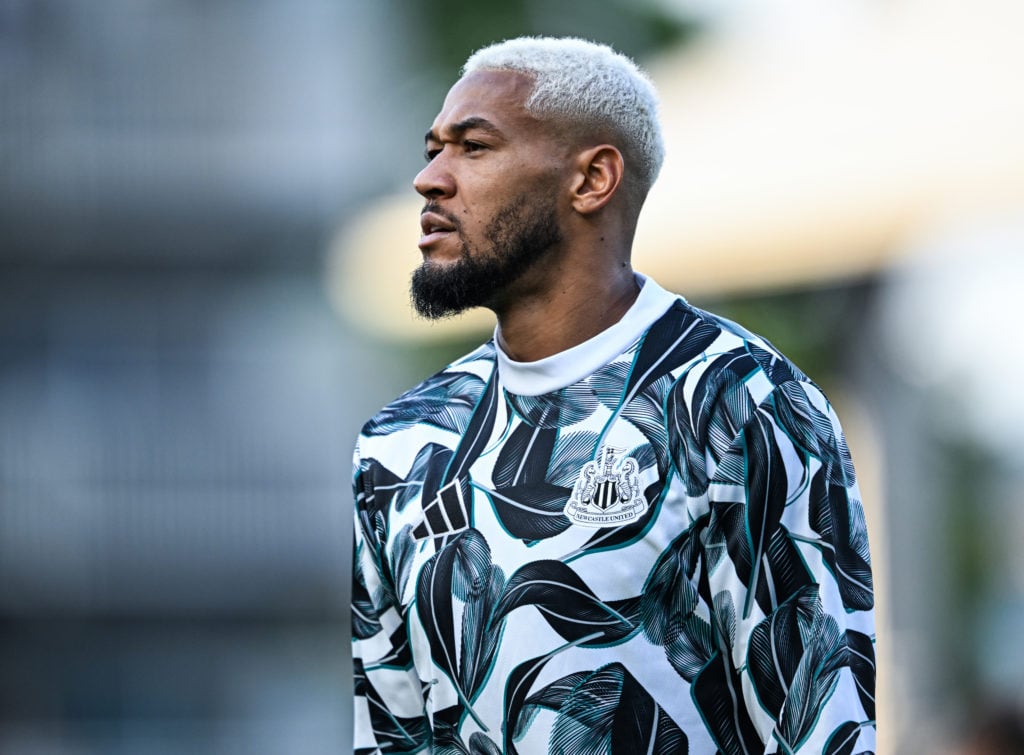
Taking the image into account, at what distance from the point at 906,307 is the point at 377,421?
20.9ft

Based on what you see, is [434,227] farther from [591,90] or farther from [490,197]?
[591,90]

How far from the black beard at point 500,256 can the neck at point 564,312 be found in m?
0.06

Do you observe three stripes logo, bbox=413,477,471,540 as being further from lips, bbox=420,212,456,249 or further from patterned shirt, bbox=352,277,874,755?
lips, bbox=420,212,456,249

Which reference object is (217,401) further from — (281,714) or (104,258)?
(281,714)

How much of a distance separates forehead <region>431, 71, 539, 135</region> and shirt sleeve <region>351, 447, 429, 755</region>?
0.73m

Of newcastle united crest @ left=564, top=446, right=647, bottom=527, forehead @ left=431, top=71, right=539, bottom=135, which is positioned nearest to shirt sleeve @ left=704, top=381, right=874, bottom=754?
newcastle united crest @ left=564, top=446, right=647, bottom=527

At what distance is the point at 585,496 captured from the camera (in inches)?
115

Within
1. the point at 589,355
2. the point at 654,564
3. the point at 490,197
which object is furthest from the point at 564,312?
the point at 654,564

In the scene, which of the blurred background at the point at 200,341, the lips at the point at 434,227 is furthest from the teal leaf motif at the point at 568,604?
the blurred background at the point at 200,341

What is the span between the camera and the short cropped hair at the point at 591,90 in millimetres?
3156

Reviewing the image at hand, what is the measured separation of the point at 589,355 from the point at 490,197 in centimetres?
35

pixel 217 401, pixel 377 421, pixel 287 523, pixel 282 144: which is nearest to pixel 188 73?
pixel 282 144

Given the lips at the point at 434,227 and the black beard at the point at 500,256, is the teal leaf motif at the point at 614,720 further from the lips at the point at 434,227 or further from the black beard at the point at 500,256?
the lips at the point at 434,227

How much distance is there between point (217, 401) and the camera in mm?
18156
